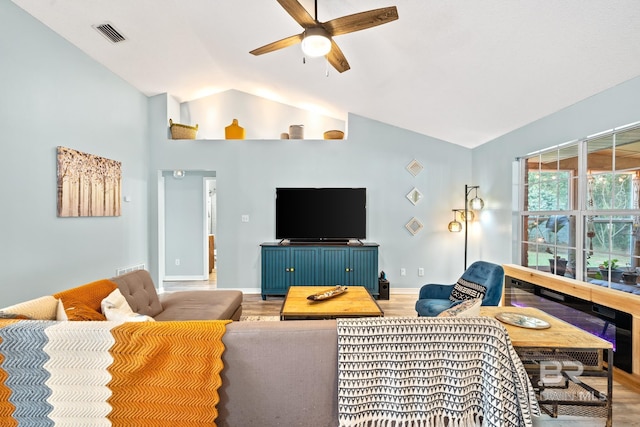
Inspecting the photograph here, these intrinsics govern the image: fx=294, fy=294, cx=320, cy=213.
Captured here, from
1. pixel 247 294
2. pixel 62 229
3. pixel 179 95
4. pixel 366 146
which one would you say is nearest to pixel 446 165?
pixel 366 146

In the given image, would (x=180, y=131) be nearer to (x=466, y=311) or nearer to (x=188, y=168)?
(x=188, y=168)

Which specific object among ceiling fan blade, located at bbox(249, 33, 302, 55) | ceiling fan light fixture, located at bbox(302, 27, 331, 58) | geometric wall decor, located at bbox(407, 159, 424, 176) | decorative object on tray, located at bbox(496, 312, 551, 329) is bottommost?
decorative object on tray, located at bbox(496, 312, 551, 329)

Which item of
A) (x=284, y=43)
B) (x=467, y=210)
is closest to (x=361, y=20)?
(x=284, y=43)

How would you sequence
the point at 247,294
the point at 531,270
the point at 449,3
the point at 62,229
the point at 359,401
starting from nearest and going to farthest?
the point at 359,401 < the point at 449,3 < the point at 62,229 < the point at 531,270 < the point at 247,294

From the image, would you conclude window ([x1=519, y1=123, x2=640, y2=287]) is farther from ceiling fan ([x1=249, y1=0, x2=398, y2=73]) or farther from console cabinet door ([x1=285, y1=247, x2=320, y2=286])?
console cabinet door ([x1=285, y1=247, x2=320, y2=286])

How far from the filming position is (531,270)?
331 cm

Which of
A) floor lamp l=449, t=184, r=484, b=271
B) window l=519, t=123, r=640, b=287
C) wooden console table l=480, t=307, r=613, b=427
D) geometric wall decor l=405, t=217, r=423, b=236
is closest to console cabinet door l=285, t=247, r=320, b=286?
geometric wall decor l=405, t=217, r=423, b=236

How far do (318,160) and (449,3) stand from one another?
2854mm

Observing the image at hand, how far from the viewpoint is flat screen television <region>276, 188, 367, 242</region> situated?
4586 mm

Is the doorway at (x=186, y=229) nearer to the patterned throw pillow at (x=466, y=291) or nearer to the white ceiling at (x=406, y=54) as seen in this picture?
the white ceiling at (x=406, y=54)

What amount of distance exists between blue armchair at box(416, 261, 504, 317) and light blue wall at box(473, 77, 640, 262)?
4.44 feet

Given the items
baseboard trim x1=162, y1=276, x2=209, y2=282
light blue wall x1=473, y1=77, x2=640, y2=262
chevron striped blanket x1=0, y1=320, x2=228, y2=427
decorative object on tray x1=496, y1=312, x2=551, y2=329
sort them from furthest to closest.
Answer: baseboard trim x1=162, y1=276, x2=209, y2=282 → light blue wall x1=473, y1=77, x2=640, y2=262 → decorative object on tray x1=496, y1=312, x2=551, y2=329 → chevron striped blanket x1=0, y1=320, x2=228, y2=427

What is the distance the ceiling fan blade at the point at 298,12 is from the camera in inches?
69.3

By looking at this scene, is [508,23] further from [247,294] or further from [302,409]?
[247,294]
